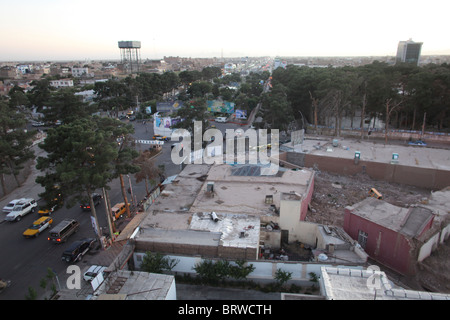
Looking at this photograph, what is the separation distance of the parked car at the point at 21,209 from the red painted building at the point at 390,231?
1538cm

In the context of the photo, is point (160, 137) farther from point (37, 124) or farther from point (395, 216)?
point (395, 216)

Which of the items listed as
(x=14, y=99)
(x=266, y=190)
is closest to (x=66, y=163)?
(x=266, y=190)

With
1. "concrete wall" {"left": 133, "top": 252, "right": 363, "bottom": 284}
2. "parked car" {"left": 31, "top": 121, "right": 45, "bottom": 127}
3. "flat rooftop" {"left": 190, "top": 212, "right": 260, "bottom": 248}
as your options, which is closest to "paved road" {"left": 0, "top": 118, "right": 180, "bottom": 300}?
"concrete wall" {"left": 133, "top": 252, "right": 363, "bottom": 284}

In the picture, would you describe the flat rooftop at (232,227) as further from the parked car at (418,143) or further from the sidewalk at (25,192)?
the parked car at (418,143)

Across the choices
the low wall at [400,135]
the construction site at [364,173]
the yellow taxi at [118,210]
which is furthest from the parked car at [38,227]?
the low wall at [400,135]

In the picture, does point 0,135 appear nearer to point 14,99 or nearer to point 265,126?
point 14,99

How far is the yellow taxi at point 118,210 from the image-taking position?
1467cm

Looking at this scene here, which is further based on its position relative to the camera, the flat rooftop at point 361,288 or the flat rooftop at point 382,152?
the flat rooftop at point 382,152

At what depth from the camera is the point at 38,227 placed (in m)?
13.4

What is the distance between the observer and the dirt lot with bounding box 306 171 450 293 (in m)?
9.74

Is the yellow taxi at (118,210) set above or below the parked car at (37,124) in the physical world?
below

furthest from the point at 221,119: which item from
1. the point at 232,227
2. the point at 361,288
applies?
the point at 361,288

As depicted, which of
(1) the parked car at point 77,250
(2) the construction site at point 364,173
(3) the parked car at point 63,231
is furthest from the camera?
(2) the construction site at point 364,173

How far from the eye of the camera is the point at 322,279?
24.9 ft
